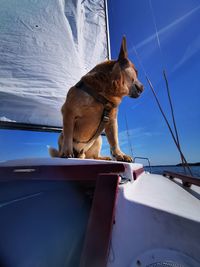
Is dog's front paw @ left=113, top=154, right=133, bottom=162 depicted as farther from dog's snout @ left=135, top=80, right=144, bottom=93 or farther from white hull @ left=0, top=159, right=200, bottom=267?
white hull @ left=0, top=159, right=200, bottom=267

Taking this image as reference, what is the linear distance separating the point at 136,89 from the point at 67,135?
1079 millimetres

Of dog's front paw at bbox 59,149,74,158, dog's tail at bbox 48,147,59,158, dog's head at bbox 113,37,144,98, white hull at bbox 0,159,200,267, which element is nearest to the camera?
white hull at bbox 0,159,200,267

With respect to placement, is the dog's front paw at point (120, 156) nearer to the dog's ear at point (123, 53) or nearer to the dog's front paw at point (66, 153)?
the dog's front paw at point (66, 153)

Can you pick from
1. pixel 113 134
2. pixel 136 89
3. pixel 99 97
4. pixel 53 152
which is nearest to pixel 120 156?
pixel 113 134

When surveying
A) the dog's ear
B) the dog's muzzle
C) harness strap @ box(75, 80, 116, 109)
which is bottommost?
harness strap @ box(75, 80, 116, 109)

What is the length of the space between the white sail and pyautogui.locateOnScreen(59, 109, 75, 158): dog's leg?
1.24m

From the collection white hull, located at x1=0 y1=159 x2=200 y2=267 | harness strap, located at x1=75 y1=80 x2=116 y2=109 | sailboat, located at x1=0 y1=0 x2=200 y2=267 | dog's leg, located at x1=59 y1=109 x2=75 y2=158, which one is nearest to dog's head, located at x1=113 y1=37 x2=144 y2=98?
harness strap, located at x1=75 y1=80 x2=116 y2=109

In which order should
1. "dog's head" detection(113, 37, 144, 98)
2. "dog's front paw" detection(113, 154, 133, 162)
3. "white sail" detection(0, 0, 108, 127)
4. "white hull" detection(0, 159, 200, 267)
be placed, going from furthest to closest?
"white sail" detection(0, 0, 108, 127) < "dog's head" detection(113, 37, 144, 98) < "dog's front paw" detection(113, 154, 133, 162) < "white hull" detection(0, 159, 200, 267)

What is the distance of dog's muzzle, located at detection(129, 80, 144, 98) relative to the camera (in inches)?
91.5

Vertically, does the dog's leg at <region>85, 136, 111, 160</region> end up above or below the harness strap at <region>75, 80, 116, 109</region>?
below

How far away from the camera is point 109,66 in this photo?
7.34 ft

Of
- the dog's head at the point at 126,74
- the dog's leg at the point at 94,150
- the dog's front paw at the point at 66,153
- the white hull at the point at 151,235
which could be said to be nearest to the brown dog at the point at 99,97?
the dog's head at the point at 126,74

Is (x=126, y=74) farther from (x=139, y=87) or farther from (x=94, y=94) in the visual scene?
(x=94, y=94)

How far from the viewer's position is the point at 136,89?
7.70 ft
